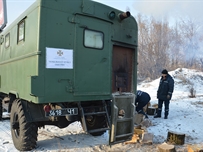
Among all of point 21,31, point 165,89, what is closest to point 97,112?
point 21,31

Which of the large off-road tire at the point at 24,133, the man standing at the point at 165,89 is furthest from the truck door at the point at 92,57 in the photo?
the man standing at the point at 165,89

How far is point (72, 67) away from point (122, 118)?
153 cm

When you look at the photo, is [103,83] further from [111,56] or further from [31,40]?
[31,40]

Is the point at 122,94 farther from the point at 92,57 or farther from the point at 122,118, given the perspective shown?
the point at 92,57

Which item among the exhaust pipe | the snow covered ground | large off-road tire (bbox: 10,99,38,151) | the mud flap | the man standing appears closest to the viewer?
large off-road tire (bbox: 10,99,38,151)

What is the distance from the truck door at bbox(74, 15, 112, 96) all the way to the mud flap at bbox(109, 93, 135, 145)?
31 centimetres

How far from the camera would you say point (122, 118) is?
462 cm

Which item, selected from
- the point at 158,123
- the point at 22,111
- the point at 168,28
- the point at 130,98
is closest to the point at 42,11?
the point at 22,111

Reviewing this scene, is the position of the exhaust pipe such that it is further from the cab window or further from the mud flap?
the mud flap

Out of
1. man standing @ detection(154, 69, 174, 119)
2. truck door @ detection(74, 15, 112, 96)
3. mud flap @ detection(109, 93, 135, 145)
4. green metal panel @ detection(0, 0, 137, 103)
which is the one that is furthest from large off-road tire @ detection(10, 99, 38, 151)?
man standing @ detection(154, 69, 174, 119)

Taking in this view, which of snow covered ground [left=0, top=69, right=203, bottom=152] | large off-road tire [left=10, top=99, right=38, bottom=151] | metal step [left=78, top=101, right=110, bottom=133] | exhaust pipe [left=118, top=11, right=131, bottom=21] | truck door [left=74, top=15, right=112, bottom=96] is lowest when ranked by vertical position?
snow covered ground [left=0, top=69, right=203, bottom=152]

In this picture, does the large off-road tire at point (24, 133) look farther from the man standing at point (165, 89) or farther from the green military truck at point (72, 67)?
the man standing at point (165, 89)

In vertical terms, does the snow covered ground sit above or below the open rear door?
below

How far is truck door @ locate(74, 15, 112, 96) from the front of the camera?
423 cm
